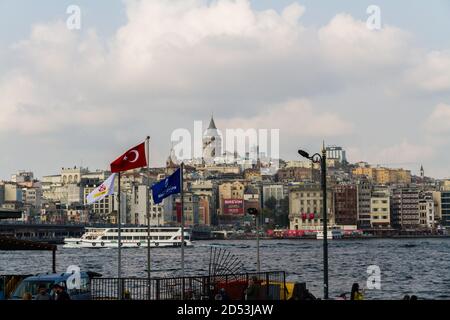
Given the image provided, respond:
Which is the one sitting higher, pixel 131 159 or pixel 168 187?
pixel 131 159

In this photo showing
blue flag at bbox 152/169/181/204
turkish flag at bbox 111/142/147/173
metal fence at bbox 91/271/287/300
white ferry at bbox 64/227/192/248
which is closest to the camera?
metal fence at bbox 91/271/287/300

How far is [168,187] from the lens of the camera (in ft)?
90.7

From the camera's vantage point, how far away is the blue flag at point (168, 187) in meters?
27.4

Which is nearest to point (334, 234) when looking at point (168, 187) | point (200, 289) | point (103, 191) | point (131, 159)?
point (168, 187)

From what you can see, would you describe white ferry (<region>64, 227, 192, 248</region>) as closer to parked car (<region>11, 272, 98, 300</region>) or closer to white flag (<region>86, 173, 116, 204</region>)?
white flag (<region>86, 173, 116, 204</region>)

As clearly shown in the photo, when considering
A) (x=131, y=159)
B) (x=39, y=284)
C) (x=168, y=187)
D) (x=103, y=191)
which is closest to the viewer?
(x=39, y=284)

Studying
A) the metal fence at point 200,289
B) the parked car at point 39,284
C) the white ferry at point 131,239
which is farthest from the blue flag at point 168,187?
the white ferry at point 131,239

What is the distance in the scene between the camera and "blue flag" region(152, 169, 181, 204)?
89.9 ft

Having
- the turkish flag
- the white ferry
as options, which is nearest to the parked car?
the turkish flag

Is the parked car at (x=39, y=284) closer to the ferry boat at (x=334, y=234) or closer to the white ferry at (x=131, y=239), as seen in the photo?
the white ferry at (x=131, y=239)

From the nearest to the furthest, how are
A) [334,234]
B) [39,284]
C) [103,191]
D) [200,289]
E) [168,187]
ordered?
[39,284] < [200,289] < [103,191] < [168,187] < [334,234]

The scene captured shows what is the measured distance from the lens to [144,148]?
88.8 feet

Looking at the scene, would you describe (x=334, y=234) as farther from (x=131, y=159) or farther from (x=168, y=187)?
(x=131, y=159)
